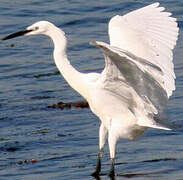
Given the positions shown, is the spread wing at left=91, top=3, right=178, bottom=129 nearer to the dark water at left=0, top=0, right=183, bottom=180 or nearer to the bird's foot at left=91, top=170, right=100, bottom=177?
the dark water at left=0, top=0, right=183, bottom=180

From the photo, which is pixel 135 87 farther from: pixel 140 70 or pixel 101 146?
pixel 101 146

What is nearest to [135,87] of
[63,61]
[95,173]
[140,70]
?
[140,70]

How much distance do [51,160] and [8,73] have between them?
4.30 m

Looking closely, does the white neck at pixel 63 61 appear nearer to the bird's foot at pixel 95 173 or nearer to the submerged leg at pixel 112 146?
the submerged leg at pixel 112 146

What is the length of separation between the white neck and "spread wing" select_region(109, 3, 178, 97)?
0.74 m

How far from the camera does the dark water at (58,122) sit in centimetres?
761

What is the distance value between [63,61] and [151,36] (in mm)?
1125

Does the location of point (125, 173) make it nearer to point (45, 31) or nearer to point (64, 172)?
point (64, 172)

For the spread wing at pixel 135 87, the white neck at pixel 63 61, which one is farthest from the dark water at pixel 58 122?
the white neck at pixel 63 61

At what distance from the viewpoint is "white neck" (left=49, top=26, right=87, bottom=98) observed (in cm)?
736

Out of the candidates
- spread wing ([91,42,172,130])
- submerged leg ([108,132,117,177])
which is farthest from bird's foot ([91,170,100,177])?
spread wing ([91,42,172,130])

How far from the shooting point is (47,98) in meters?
10.7

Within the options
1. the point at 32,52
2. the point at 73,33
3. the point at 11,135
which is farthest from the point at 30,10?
the point at 11,135

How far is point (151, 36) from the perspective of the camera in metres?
7.63
